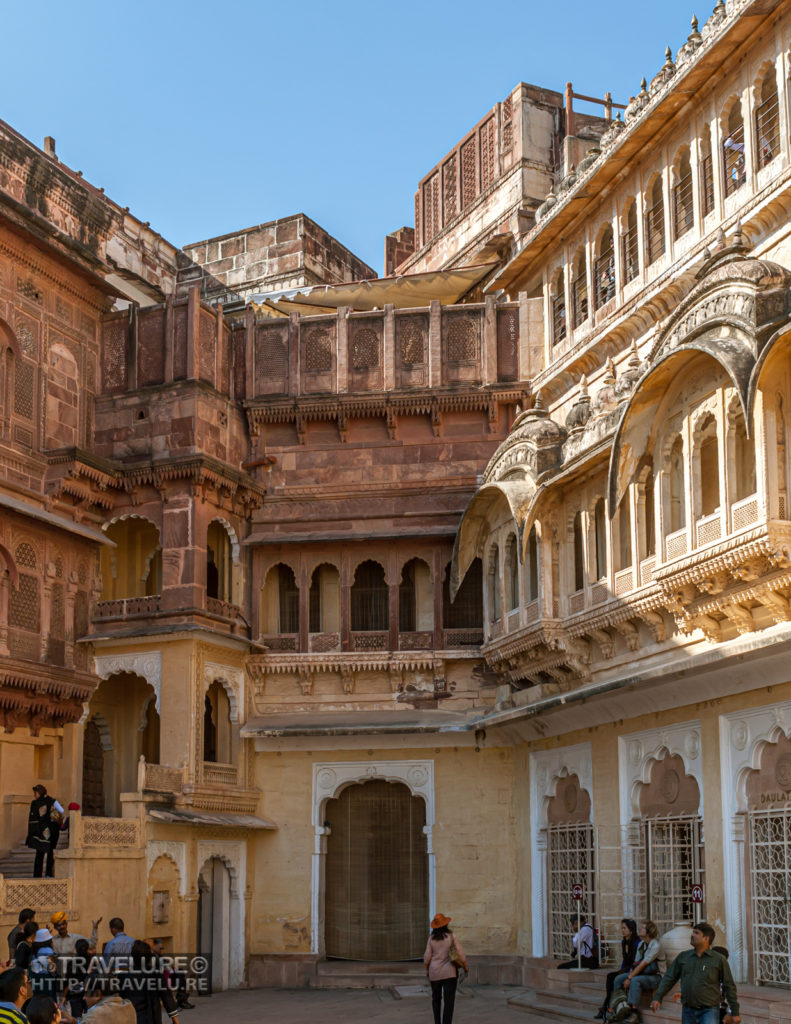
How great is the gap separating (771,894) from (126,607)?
9.80 meters

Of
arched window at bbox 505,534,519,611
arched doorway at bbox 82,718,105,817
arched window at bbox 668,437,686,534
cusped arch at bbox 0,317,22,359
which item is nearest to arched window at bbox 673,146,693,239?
arched window at bbox 668,437,686,534

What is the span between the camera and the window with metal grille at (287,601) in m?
20.7

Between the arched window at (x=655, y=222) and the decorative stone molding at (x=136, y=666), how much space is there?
845 cm

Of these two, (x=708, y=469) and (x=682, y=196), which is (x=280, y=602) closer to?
(x=708, y=469)

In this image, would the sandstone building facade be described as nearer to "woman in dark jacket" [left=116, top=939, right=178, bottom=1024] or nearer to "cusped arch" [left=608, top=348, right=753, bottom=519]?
"cusped arch" [left=608, top=348, right=753, bottom=519]

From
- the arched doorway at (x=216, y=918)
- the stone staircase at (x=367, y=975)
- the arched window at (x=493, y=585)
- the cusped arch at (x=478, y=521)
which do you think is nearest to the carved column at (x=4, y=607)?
the arched doorway at (x=216, y=918)

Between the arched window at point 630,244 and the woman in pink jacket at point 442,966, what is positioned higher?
the arched window at point 630,244

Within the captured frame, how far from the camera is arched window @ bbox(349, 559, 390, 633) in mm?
20516

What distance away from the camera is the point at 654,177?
1691cm

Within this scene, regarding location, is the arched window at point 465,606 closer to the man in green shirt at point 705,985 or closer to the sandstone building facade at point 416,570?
the sandstone building facade at point 416,570

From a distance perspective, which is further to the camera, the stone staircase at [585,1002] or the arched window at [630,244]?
the arched window at [630,244]

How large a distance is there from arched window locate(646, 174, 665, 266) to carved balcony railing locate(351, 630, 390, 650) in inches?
264

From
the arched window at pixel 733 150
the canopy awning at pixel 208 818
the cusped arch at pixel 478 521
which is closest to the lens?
the arched window at pixel 733 150

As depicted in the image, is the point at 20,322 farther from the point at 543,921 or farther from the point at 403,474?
the point at 543,921
